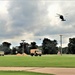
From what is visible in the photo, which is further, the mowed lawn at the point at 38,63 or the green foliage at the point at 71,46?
the green foliage at the point at 71,46

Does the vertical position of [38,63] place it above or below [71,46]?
below

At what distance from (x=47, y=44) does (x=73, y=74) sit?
158262 millimetres

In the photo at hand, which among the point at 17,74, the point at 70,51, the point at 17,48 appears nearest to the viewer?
the point at 17,74

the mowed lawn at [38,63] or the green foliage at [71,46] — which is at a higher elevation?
the green foliage at [71,46]

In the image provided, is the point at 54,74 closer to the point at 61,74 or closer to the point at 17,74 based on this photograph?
the point at 61,74

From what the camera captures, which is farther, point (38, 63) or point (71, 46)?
point (71, 46)

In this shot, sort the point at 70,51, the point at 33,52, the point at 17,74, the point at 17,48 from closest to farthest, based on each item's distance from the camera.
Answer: the point at 17,74
the point at 33,52
the point at 70,51
the point at 17,48

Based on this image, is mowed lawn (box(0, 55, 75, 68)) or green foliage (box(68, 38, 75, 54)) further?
green foliage (box(68, 38, 75, 54))

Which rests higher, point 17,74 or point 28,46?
point 28,46

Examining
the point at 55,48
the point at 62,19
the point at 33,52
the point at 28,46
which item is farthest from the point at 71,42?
the point at 62,19

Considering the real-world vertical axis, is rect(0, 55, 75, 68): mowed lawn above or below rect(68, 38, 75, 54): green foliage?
below

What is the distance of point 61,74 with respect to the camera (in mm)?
24859

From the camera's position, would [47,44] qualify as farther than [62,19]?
Yes

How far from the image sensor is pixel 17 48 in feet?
631
